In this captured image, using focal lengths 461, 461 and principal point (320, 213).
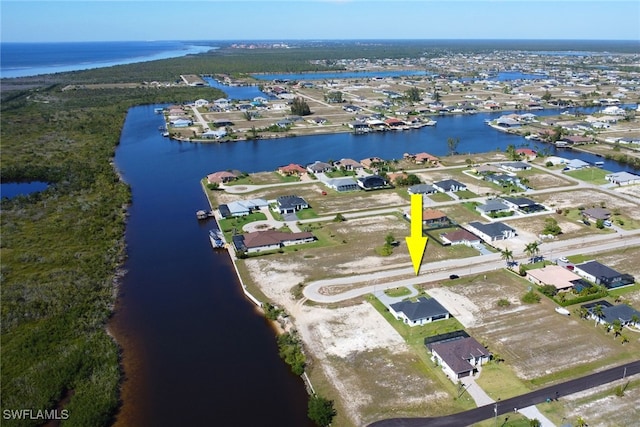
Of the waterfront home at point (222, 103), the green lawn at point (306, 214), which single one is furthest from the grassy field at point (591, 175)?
the waterfront home at point (222, 103)

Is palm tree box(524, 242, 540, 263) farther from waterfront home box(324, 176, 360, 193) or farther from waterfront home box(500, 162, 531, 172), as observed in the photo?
waterfront home box(500, 162, 531, 172)

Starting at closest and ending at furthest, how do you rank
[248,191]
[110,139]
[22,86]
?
1. [248,191]
2. [110,139]
3. [22,86]

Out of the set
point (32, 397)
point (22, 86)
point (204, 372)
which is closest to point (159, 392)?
point (204, 372)

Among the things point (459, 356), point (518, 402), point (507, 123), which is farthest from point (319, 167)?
point (507, 123)

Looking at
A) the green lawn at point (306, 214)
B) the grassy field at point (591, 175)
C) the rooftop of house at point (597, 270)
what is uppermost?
the grassy field at point (591, 175)

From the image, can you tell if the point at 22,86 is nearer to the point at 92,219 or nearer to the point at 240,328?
the point at 92,219

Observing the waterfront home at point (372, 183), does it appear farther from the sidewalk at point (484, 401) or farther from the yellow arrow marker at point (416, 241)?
the sidewalk at point (484, 401)

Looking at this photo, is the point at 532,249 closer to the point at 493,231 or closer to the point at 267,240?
the point at 493,231
